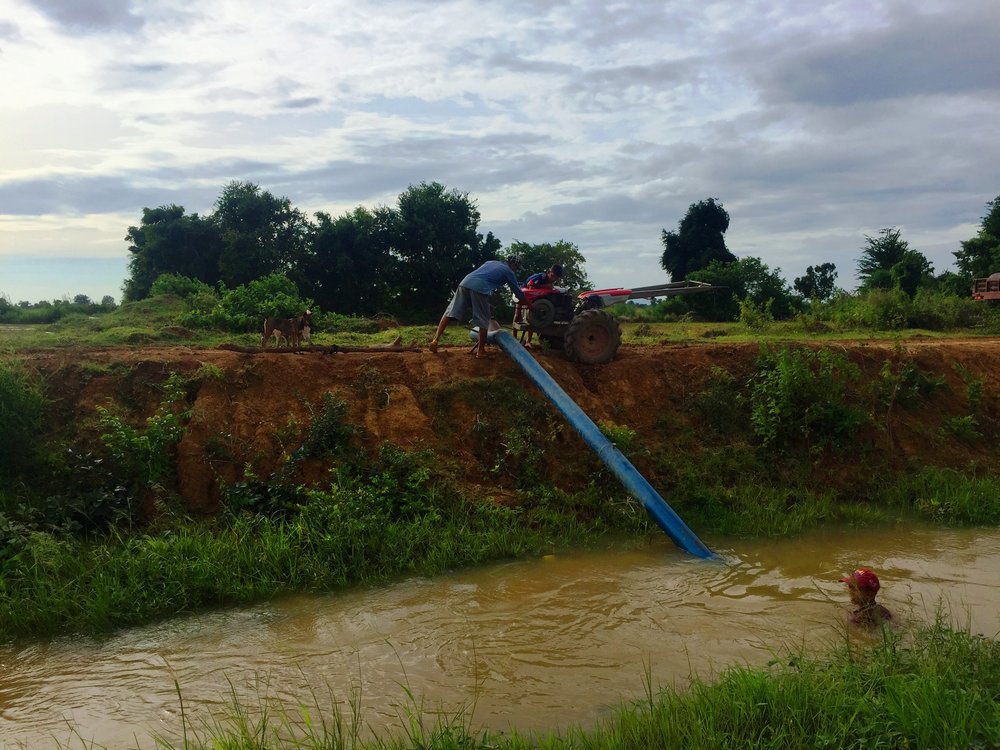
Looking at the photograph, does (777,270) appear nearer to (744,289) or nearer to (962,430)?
(744,289)

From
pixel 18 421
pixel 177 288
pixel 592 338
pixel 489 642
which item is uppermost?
pixel 177 288

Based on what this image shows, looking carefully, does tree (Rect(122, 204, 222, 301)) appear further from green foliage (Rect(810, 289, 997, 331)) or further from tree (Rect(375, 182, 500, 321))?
green foliage (Rect(810, 289, 997, 331))

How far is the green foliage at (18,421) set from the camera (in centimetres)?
780

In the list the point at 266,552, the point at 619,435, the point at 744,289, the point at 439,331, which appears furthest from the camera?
the point at 744,289

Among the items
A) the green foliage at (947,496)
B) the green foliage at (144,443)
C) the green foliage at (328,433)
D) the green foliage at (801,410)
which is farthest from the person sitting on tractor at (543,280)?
the green foliage at (947,496)

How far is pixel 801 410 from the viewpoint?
1005 centimetres

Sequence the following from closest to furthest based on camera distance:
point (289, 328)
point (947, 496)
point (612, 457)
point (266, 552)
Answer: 1. point (266, 552)
2. point (612, 457)
3. point (947, 496)
4. point (289, 328)

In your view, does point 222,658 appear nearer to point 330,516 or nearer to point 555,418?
point 330,516

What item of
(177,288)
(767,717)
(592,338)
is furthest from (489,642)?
(177,288)

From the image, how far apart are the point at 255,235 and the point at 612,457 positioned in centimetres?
2093

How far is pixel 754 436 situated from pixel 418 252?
17.3 m

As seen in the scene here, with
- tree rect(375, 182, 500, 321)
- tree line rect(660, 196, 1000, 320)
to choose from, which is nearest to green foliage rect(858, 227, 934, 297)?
tree line rect(660, 196, 1000, 320)

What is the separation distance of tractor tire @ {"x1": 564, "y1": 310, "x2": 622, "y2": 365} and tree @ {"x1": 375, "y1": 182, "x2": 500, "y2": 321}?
1480 centimetres

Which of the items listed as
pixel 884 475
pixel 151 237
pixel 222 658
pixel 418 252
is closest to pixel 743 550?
pixel 884 475
